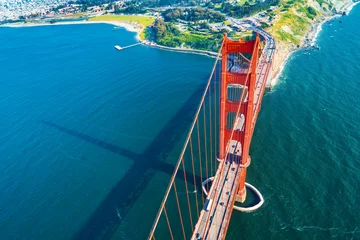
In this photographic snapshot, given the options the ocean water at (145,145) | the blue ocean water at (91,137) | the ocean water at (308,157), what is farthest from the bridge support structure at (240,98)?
the blue ocean water at (91,137)

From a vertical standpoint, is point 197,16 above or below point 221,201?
above

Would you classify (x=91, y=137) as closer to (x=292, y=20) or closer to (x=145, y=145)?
(x=145, y=145)

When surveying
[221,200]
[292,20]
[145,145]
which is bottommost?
[145,145]

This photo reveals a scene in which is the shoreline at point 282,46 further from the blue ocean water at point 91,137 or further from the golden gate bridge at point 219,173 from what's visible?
the golden gate bridge at point 219,173

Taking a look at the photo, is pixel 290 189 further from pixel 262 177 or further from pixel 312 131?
pixel 312 131

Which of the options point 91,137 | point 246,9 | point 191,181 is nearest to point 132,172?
point 191,181

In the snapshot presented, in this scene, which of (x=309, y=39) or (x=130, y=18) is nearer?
(x=309, y=39)
